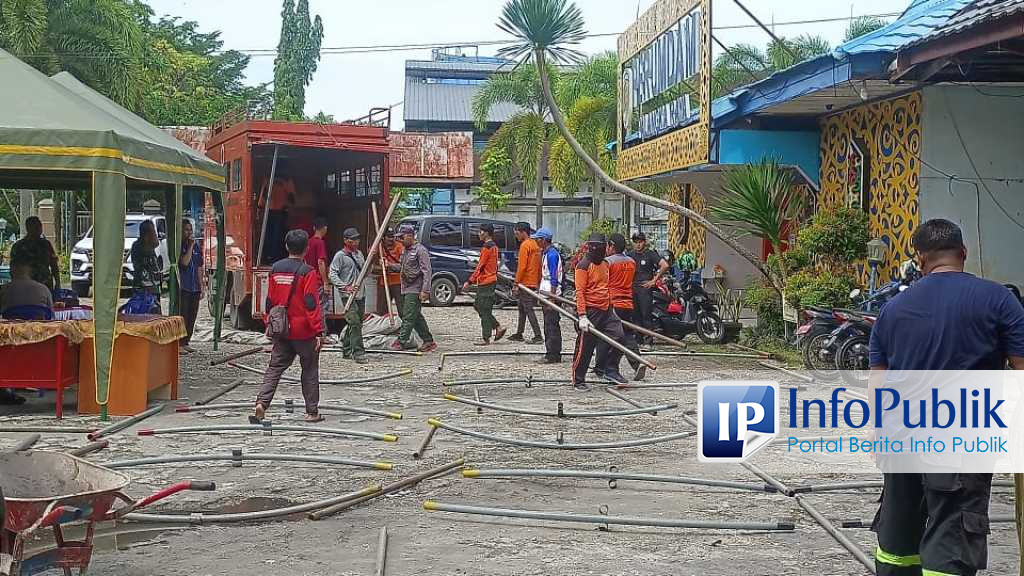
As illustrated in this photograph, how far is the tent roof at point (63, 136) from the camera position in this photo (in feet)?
29.8

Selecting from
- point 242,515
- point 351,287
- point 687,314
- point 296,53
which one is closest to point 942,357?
point 242,515

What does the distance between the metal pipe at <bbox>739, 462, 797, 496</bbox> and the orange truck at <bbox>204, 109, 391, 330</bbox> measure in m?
8.53

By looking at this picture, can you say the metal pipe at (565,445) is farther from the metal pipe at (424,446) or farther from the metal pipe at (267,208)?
the metal pipe at (267,208)

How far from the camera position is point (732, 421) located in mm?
8359

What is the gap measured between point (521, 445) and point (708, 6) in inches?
326

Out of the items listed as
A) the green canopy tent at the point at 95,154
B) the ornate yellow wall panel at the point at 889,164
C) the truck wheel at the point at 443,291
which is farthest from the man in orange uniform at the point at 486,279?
the truck wheel at the point at 443,291

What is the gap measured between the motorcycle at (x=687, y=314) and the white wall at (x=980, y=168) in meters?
3.98

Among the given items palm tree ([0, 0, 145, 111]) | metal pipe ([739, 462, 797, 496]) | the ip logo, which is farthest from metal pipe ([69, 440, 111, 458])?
palm tree ([0, 0, 145, 111])

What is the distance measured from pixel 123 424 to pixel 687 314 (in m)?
9.12

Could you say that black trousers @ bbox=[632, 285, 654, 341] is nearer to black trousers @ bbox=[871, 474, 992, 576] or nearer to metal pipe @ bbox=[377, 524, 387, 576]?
metal pipe @ bbox=[377, 524, 387, 576]

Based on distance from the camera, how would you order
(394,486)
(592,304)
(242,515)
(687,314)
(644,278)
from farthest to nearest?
(687,314) → (644,278) → (592,304) → (394,486) → (242,515)

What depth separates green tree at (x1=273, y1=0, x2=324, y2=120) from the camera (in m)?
49.1

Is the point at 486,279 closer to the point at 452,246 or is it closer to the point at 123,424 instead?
the point at 452,246

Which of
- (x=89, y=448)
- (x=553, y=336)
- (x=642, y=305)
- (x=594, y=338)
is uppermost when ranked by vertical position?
(x=642, y=305)
